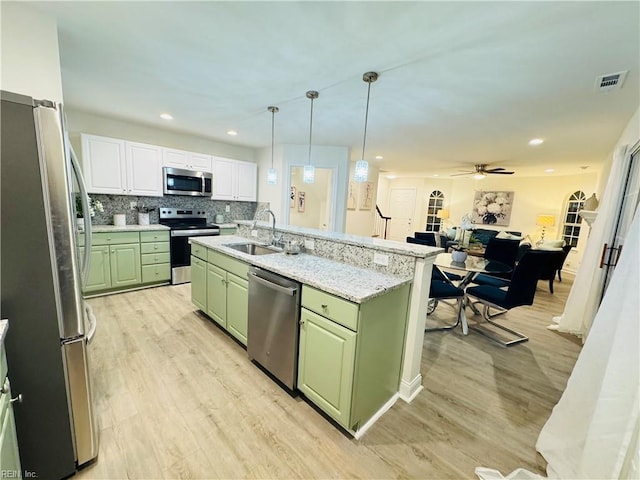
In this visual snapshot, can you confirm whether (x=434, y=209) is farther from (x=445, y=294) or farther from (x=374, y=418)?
(x=374, y=418)

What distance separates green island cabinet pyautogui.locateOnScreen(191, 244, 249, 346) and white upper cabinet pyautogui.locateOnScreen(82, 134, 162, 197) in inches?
69.3

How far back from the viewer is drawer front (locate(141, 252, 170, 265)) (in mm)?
3785

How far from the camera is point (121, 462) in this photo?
1.40 meters

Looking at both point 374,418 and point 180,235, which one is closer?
point 374,418

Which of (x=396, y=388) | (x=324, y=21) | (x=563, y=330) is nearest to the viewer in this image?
(x=324, y=21)

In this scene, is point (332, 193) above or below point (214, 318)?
above

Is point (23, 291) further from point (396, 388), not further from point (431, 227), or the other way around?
point (431, 227)

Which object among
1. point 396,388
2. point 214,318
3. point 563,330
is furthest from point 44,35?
point 563,330

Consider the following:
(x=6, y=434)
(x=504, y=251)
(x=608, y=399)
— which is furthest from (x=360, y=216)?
(x=6, y=434)

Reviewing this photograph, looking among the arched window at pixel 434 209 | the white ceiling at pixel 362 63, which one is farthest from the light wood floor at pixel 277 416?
the arched window at pixel 434 209

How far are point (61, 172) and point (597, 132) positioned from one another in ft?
17.3

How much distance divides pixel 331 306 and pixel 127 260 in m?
3.40

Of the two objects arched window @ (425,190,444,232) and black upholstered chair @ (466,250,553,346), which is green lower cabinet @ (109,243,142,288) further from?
arched window @ (425,190,444,232)

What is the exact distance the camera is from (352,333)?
1489 mm
